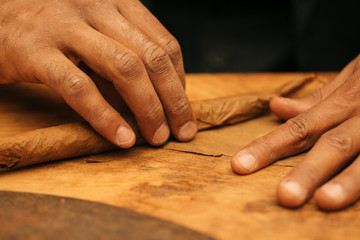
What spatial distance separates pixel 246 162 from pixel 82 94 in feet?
1.70

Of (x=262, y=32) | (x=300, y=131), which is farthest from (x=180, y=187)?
(x=262, y=32)

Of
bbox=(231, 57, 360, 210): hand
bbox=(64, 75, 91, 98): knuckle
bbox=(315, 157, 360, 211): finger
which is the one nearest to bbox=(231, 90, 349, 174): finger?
bbox=(231, 57, 360, 210): hand

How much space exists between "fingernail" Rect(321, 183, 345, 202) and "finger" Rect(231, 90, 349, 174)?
0.76 ft

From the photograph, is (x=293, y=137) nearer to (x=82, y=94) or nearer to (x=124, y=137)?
(x=124, y=137)

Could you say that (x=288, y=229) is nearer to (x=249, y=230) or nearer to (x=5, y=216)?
(x=249, y=230)

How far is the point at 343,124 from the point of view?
3.39 feet

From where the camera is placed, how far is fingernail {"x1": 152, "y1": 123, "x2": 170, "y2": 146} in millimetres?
1154

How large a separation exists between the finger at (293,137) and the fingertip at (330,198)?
23cm

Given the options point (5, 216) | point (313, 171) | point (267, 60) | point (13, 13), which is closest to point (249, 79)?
point (267, 60)

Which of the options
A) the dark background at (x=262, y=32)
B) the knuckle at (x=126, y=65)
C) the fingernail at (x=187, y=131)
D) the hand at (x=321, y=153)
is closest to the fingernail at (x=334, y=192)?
the hand at (x=321, y=153)

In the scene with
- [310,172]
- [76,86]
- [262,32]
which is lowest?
[262,32]

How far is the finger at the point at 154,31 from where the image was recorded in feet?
4.01

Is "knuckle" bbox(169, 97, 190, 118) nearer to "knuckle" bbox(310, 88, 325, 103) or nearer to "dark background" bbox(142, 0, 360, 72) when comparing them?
"knuckle" bbox(310, 88, 325, 103)

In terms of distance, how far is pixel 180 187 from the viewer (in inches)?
35.5
